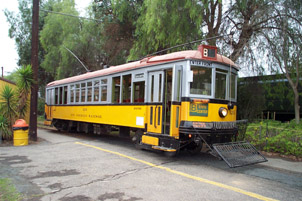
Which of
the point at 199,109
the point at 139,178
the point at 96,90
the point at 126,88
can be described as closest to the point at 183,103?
the point at 199,109

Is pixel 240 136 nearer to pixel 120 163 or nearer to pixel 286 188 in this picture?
pixel 286 188

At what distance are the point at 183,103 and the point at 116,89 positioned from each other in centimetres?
381

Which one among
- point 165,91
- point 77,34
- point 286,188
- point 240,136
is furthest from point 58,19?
point 286,188

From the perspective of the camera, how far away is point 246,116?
13883 mm

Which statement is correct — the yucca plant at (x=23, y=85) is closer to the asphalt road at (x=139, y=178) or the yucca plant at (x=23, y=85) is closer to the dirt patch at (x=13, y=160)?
the asphalt road at (x=139, y=178)

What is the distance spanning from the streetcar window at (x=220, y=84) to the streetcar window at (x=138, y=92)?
2.50 meters

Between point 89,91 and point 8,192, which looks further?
point 89,91

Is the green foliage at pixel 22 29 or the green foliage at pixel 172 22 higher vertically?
the green foliage at pixel 22 29

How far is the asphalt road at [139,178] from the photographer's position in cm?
492

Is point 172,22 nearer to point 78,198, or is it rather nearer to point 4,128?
point 4,128

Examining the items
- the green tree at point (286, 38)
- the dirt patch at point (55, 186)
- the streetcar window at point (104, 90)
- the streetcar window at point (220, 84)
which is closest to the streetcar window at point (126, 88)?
the streetcar window at point (104, 90)

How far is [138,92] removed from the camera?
9211 millimetres

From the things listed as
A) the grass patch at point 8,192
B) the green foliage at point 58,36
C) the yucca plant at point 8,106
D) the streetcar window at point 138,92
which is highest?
the green foliage at point 58,36

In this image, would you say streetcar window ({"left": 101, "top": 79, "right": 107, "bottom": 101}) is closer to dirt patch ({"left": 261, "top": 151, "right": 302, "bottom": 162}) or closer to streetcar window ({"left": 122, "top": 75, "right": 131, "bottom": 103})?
streetcar window ({"left": 122, "top": 75, "right": 131, "bottom": 103})
